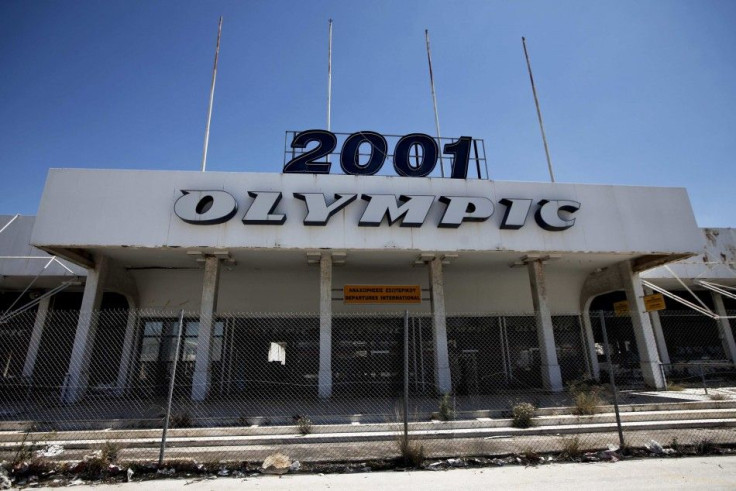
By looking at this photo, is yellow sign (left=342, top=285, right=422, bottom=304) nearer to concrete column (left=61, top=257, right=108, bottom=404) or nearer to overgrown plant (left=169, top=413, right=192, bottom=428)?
overgrown plant (left=169, top=413, right=192, bottom=428)

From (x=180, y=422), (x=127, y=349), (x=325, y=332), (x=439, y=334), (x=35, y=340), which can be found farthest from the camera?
(x=35, y=340)

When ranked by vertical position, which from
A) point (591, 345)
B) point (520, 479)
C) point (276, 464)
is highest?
point (591, 345)

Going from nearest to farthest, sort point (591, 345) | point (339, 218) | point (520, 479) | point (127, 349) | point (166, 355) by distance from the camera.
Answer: point (520, 479), point (339, 218), point (127, 349), point (166, 355), point (591, 345)

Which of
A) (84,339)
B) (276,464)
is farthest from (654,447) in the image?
(84,339)

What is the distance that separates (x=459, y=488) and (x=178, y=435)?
18.4 ft

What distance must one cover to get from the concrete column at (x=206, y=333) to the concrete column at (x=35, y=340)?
23.9ft

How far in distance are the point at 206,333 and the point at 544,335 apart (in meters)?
11.7

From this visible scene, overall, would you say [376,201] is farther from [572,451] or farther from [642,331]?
[642,331]

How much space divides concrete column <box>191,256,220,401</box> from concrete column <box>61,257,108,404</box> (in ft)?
10.1

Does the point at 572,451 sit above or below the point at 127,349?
below

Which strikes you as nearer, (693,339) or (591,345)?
(591,345)

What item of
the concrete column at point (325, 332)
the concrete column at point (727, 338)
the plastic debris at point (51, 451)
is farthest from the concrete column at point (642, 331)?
the plastic debris at point (51, 451)

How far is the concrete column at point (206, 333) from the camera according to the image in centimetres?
1232

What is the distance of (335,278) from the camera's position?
16.8m
